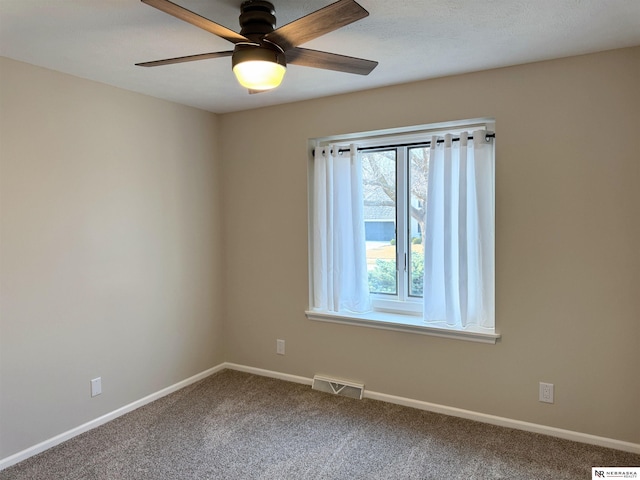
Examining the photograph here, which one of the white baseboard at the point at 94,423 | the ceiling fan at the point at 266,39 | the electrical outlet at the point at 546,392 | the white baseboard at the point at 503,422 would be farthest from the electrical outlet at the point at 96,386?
the electrical outlet at the point at 546,392

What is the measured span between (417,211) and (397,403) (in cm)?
142

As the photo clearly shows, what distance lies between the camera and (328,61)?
1919 millimetres

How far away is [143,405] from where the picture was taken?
127 inches

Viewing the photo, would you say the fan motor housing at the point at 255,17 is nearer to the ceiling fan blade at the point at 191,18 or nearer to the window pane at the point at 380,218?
the ceiling fan blade at the point at 191,18

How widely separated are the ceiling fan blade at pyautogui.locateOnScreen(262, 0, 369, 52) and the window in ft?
5.09

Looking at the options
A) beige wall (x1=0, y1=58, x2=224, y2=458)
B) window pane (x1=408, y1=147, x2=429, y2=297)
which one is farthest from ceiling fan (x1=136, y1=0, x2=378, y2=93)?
window pane (x1=408, y1=147, x2=429, y2=297)

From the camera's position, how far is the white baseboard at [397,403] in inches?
98.6

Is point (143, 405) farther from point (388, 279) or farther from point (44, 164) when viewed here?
point (388, 279)

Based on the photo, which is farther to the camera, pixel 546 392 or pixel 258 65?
pixel 546 392

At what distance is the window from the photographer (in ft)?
9.43

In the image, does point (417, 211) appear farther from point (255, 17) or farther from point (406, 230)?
point (255, 17)

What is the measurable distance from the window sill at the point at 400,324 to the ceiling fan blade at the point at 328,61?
1803 mm

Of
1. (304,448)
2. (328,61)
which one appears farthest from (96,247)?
(328,61)

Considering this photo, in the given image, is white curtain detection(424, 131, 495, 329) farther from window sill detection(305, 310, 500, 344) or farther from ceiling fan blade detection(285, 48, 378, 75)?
ceiling fan blade detection(285, 48, 378, 75)
